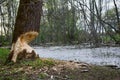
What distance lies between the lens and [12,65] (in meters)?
7.57

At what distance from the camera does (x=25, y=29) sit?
310 inches

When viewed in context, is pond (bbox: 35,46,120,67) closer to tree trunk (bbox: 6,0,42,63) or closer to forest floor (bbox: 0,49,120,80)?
forest floor (bbox: 0,49,120,80)

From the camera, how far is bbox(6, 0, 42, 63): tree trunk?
7.78 m

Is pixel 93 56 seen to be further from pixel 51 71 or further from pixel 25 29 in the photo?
pixel 51 71

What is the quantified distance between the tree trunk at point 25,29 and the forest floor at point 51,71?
0.25 m

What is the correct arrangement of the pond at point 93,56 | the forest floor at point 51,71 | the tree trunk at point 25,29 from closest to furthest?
1. the forest floor at point 51,71
2. the tree trunk at point 25,29
3. the pond at point 93,56

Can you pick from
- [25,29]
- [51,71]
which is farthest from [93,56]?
[51,71]

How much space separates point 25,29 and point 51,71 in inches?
58.8

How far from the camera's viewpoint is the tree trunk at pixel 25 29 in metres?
7.78

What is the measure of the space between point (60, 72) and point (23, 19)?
1.85 m

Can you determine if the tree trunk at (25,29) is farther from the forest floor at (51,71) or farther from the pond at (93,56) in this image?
the pond at (93,56)

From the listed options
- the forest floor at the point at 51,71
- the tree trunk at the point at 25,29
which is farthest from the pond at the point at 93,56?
the tree trunk at the point at 25,29

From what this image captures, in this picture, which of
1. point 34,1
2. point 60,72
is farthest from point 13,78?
point 34,1

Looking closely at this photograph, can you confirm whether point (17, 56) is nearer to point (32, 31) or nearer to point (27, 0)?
point (32, 31)
